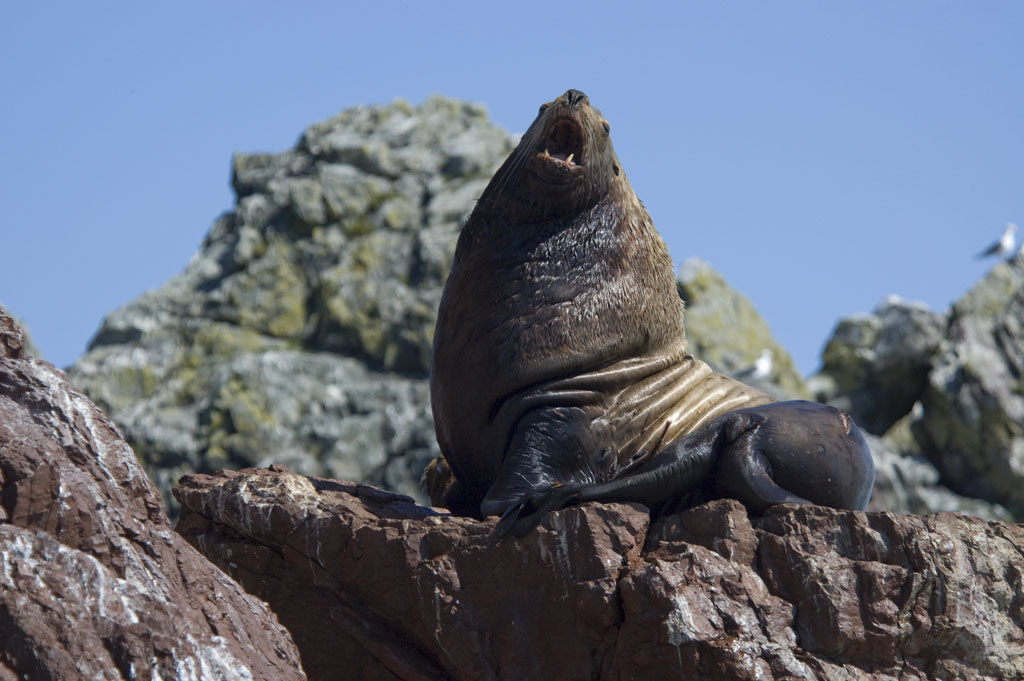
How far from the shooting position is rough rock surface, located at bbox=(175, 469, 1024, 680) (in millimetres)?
6445

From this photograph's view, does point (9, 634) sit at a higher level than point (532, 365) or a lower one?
lower

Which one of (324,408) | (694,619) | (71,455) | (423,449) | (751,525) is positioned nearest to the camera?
(71,455)

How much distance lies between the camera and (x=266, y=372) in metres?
34.1

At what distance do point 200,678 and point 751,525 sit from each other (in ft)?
9.07

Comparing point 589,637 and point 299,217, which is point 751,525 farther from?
point 299,217

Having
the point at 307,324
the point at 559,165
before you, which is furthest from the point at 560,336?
the point at 307,324

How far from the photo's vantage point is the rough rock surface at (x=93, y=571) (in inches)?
206

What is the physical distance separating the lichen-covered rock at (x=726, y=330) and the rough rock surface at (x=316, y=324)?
0.07m

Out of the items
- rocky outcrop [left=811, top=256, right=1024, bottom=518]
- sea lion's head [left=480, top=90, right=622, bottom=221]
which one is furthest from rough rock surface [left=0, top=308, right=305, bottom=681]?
rocky outcrop [left=811, top=256, right=1024, bottom=518]

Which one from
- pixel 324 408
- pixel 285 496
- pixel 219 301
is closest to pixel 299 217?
pixel 219 301

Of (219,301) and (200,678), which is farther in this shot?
(219,301)

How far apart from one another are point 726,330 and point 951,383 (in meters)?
7.93

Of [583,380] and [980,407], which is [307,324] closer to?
[980,407]

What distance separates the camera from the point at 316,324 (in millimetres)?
36062
